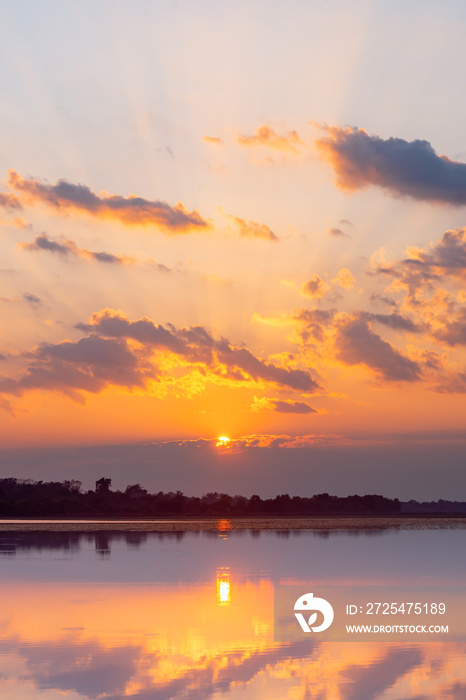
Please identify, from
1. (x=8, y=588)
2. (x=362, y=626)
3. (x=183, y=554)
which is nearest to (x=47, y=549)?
(x=183, y=554)

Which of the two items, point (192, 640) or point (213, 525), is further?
point (213, 525)

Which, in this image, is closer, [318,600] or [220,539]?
[318,600]

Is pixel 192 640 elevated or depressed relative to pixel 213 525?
depressed

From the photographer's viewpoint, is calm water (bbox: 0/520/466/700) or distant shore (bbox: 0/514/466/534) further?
distant shore (bbox: 0/514/466/534)

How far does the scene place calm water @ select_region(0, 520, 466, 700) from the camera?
2020 centimetres

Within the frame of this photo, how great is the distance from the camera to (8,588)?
127ft

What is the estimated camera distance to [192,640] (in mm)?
26047

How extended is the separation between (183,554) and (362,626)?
3179cm

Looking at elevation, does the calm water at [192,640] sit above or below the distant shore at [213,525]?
below

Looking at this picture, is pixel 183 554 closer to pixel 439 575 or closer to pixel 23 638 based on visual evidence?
pixel 439 575

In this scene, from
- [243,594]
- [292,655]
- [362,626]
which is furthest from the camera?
[243,594]

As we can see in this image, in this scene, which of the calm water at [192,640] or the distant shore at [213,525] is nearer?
the calm water at [192,640]

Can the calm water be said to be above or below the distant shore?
below

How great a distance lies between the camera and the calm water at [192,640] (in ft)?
66.3
